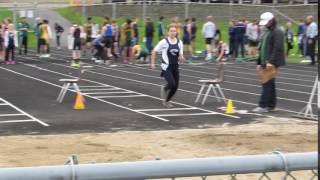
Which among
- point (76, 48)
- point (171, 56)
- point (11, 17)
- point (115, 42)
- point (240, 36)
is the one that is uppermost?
point (171, 56)

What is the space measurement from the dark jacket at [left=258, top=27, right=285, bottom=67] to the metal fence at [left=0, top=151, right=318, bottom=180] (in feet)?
33.1

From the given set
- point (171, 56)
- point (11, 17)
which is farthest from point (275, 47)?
point (11, 17)

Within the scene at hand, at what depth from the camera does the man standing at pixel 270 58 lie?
43.4 feet

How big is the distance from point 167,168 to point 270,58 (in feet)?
34.4

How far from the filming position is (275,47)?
43.3ft

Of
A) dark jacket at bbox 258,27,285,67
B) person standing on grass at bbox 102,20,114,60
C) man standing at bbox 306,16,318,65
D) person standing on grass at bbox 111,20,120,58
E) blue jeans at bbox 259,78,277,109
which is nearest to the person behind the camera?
dark jacket at bbox 258,27,285,67

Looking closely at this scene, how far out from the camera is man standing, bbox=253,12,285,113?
13.2 m

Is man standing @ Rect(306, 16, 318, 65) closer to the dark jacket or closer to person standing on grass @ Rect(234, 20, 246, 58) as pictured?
person standing on grass @ Rect(234, 20, 246, 58)

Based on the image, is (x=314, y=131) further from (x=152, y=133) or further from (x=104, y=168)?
(x=104, y=168)

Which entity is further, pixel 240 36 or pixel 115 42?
pixel 240 36

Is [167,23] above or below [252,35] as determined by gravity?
below

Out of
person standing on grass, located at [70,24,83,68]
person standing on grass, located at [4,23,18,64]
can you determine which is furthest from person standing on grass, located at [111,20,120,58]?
person standing on grass, located at [4,23,18,64]

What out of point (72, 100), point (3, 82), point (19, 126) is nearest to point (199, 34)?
point (3, 82)

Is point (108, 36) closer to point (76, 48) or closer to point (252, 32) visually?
point (76, 48)
